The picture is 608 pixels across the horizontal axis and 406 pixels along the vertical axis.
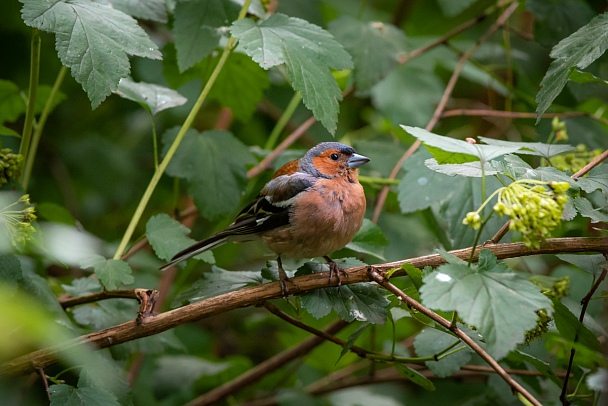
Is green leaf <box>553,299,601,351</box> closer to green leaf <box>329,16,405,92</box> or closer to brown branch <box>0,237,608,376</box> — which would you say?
brown branch <box>0,237,608,376</box>

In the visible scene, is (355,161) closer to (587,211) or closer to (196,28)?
(196,28)

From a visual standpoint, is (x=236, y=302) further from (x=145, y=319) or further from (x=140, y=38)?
(x=140, y=38)

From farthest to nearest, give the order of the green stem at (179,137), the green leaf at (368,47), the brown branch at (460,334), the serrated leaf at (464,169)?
the green leaf at (368,47) → the green stem at (179,137) → the serrated leaf at (464,169) → the brown branch at (460,334)

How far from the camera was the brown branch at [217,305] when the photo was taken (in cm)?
241

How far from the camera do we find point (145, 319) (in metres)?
2.50

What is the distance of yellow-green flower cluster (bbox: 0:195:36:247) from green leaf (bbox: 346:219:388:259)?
1.59 m

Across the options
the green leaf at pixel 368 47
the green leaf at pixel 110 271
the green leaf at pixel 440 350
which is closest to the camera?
the green leaf at pixel 110 271

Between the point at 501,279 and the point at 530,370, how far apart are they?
5.21 feet

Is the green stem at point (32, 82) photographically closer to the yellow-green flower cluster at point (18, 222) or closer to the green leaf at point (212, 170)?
the yellow-green flower cluster at point (18, 222)

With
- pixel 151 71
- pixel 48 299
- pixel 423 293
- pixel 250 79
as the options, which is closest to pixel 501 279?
pixel 423 293

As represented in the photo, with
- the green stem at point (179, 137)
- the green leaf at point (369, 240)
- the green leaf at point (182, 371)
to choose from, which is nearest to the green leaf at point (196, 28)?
the green stem at point (179, 137)

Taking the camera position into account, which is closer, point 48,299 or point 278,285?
point 278,285

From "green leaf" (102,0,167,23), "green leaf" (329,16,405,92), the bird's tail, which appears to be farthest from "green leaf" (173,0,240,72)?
"green leaf" (329,16,405,92)

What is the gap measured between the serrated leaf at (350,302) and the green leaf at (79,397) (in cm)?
86
